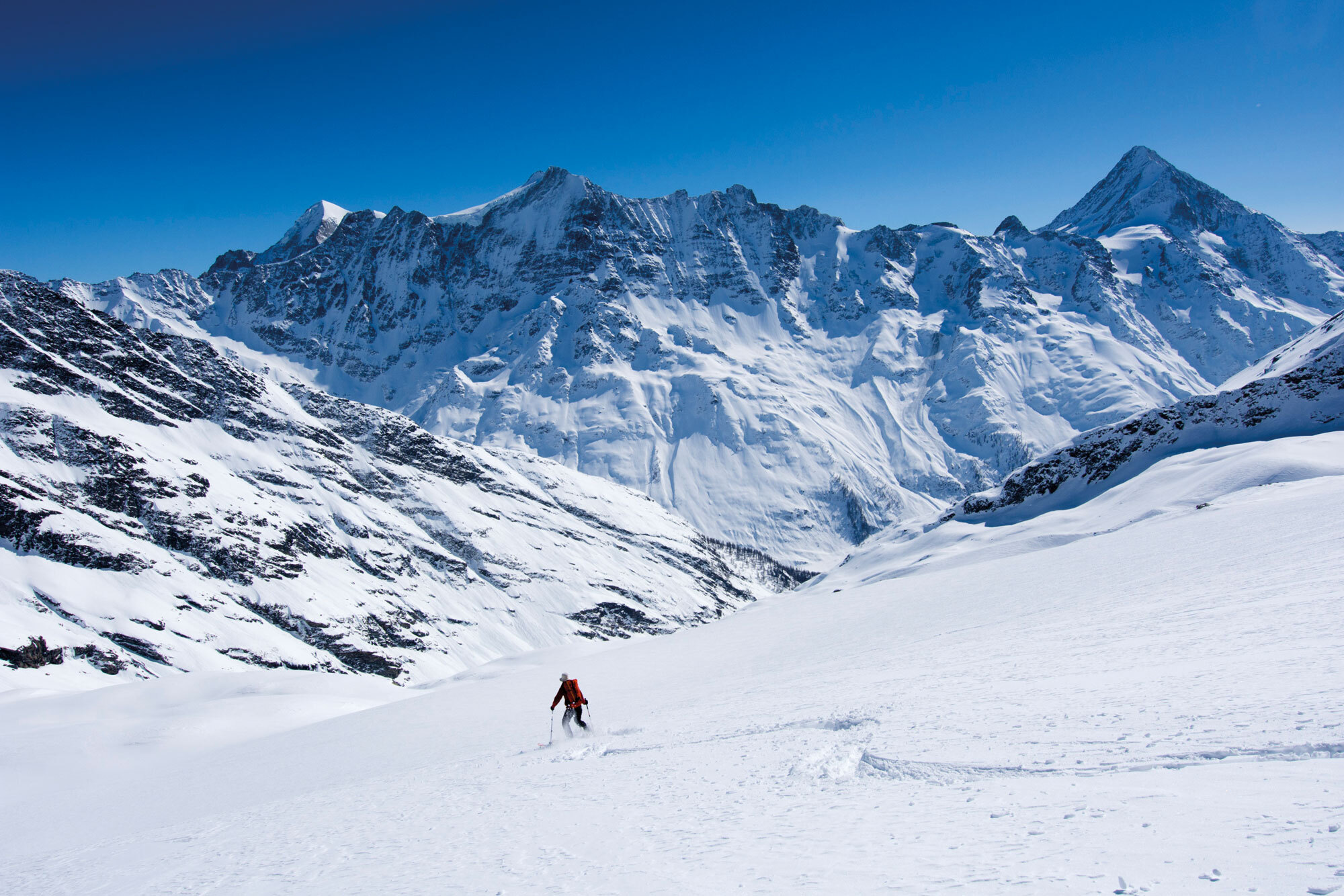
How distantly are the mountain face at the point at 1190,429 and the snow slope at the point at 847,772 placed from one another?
4929 centimetres

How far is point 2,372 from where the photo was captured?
451 ft

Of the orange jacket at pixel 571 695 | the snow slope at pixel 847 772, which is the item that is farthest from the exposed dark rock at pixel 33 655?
the orange jacket at pixel 571 695

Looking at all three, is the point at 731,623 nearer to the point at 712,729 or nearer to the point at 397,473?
the point at 712,729

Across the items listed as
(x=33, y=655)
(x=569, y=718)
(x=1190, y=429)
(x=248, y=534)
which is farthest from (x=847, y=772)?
(x=248, y=534)

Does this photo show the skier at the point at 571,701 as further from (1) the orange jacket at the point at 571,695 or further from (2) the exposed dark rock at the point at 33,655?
(2) the exposed dark rock at the point at 33,655

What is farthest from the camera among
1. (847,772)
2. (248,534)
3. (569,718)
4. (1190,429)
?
(248,534)

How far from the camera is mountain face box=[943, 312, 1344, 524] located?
72.3 metres

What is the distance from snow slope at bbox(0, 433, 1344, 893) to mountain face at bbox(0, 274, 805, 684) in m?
94.1

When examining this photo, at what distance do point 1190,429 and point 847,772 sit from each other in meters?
84.8

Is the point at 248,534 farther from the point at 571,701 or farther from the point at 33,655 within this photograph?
the point at 571,701

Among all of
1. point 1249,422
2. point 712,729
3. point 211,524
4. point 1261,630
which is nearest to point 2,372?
point 211,524

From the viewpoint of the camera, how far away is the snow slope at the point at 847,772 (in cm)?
740

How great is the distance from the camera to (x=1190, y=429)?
7675 cm

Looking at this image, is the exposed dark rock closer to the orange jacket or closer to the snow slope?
the snow slope
